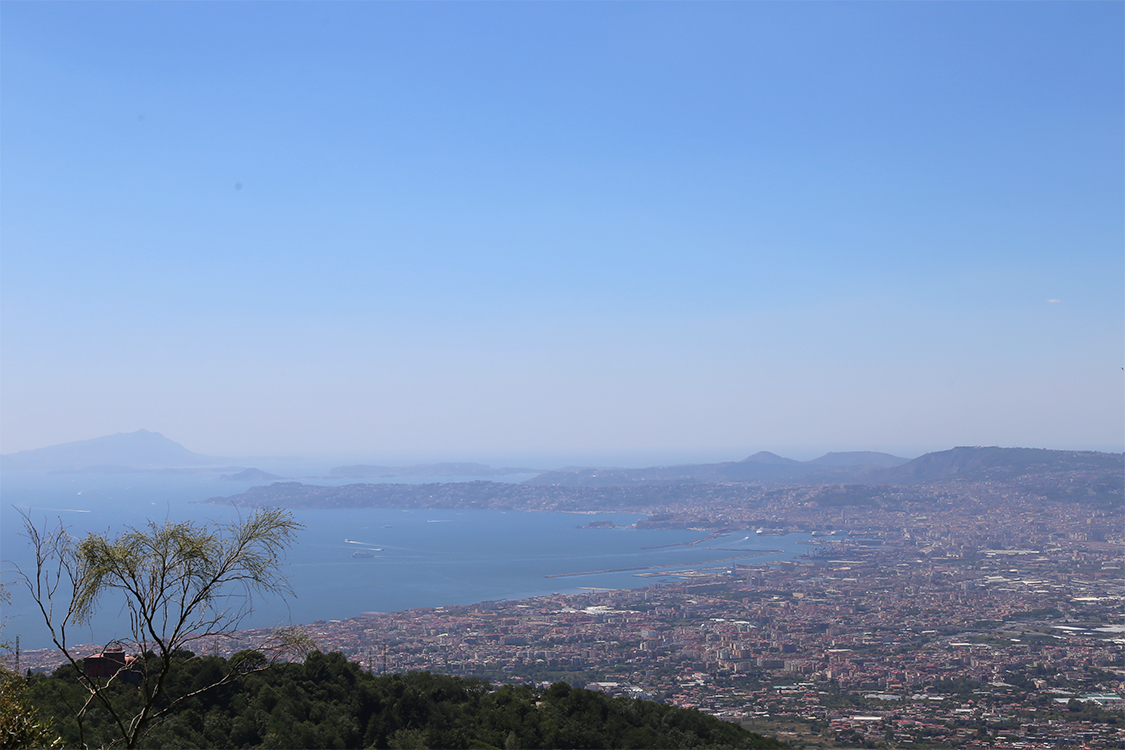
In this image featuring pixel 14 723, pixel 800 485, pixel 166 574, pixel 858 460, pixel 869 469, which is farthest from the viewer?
pixel 858 460

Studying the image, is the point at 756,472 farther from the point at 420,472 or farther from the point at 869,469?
the point at 420,472

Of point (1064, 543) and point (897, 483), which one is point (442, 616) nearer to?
point (1064, 543)

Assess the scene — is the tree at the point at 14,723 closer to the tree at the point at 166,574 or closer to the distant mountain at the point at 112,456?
the tree at the point at 166,574

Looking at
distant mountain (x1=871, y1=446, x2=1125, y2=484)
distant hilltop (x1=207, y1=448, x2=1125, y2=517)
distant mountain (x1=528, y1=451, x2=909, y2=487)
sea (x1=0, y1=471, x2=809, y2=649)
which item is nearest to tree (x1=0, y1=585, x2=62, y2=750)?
sea (x1=0, y1=471, x2=809, y2=649)

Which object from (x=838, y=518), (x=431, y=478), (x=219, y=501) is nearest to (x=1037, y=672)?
(x=838, y=518)

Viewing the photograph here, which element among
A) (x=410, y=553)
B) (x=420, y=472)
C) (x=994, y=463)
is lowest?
(x=410, y=553)

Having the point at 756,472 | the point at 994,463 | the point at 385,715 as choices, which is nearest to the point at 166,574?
the point at 385,715
